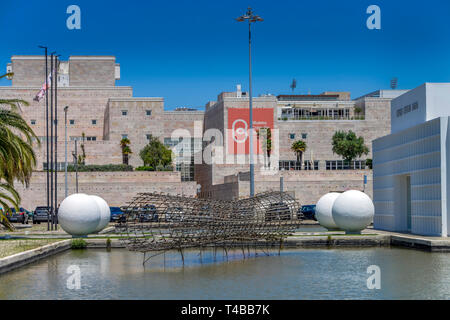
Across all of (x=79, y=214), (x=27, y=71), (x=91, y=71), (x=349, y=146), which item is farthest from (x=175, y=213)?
(x=27, y=71)

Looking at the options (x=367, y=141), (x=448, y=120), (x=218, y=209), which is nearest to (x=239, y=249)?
(x=218, y=209)

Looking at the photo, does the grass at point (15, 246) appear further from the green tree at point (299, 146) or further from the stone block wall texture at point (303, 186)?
the green tree at point (299, 146)

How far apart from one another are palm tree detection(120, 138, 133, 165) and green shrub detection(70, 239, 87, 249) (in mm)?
44443

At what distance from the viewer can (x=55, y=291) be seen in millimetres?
15023

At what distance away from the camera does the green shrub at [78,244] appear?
25172mm

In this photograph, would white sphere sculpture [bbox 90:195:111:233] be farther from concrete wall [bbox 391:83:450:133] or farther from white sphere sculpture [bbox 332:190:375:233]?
concrete wall [bbox 391:83:450:133]

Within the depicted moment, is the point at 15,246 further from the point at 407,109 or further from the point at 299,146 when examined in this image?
the point at 299,146

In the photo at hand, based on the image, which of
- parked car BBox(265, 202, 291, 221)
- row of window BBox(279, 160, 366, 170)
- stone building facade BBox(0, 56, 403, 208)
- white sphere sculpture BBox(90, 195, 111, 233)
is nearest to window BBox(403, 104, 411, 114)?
parked car BBox(265, 202, 291, 221)

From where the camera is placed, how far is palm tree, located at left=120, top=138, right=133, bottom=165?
228 feet

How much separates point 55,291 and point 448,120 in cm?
1723

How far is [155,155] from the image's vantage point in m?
68.7

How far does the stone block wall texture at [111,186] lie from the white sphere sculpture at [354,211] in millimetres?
33669

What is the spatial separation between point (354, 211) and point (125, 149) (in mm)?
45707
